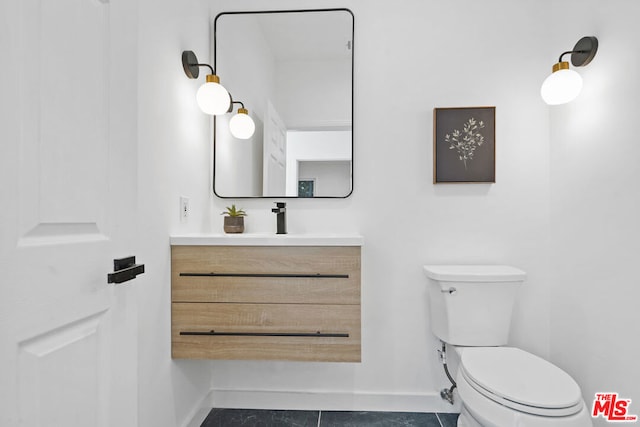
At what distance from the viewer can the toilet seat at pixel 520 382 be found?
111cm

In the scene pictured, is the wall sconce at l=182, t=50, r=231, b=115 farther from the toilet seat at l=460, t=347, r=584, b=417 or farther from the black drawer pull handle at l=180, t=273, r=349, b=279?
the toilet seat at l=460, t=347, r=584, b=417

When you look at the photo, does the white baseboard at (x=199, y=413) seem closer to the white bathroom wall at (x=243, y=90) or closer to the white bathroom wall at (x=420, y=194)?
the white bathroom wall at (x=420, y=194)

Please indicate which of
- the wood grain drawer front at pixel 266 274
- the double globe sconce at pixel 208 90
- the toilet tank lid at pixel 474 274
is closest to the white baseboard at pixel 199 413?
the wood grain drawer front at pixel 266 274

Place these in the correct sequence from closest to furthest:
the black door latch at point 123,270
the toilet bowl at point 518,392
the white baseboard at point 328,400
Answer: the black door latch at point 123,270
the toilet bowl at point 518,392
the white baseboard at point 328,400

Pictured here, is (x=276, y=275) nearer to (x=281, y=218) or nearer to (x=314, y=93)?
(x=281, y=218)

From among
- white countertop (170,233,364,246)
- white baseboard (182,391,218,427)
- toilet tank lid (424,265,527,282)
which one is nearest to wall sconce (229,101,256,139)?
white countertop (170,233,364,246)

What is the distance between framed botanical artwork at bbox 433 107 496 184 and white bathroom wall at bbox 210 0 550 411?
47 mm

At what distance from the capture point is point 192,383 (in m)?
1.67

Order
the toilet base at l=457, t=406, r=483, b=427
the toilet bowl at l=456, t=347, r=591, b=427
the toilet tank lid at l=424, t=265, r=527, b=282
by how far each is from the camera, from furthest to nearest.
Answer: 1. the toilet tank lid at l=424, t=265, r=527, b=282
2. the toilet base at l=457, t=406, r=483, b=427
3. the toilet bowl at l=456, t=347, r=591, b=427

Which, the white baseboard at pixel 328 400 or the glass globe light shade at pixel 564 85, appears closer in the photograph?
the glass globe light shade at pixel 564 85

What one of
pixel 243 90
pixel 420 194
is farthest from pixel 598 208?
pixel 243 90

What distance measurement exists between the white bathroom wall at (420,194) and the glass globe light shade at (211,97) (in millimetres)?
601

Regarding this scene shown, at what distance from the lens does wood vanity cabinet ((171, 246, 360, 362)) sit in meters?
1.50

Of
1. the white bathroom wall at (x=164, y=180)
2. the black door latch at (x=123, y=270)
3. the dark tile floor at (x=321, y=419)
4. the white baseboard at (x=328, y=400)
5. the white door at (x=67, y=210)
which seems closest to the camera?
the white door at (x=67, y=210)
